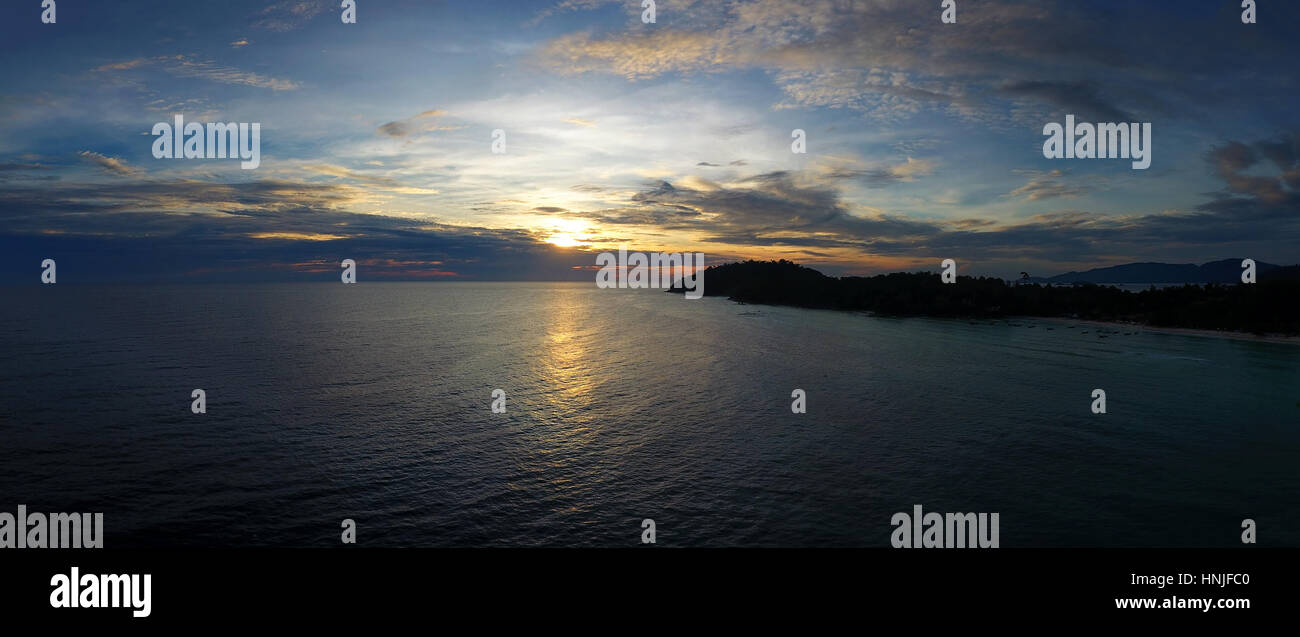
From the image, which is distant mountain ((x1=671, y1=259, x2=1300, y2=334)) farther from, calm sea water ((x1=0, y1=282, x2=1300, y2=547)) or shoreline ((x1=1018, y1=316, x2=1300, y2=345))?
calm sea water ((x1=0, y1=282, x2=1300, y2=547))

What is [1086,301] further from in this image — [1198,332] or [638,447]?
[638,447]

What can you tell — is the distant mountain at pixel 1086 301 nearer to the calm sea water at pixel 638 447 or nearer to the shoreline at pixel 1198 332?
the shoreline at pixel 1198 332

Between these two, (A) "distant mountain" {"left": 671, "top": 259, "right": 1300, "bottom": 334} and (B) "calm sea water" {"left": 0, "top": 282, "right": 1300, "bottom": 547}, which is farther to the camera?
(A) "distant mountain" {"left": 671, "top": 259, "right": 1300, "bottom": 334}

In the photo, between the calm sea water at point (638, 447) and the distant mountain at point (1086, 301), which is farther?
the distant mountain at point (1086, 301)

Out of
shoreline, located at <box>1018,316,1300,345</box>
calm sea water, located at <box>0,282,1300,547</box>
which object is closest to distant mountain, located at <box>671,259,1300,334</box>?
shoreline, located at <box>1018,316,1300,345</box>

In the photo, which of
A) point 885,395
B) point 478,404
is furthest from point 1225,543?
point 478,404

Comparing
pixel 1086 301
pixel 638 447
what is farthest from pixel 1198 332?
pixel 638 447

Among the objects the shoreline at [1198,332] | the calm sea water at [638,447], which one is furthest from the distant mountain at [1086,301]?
the calm sea water at [638,447]

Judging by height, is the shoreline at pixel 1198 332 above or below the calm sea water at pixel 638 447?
above
